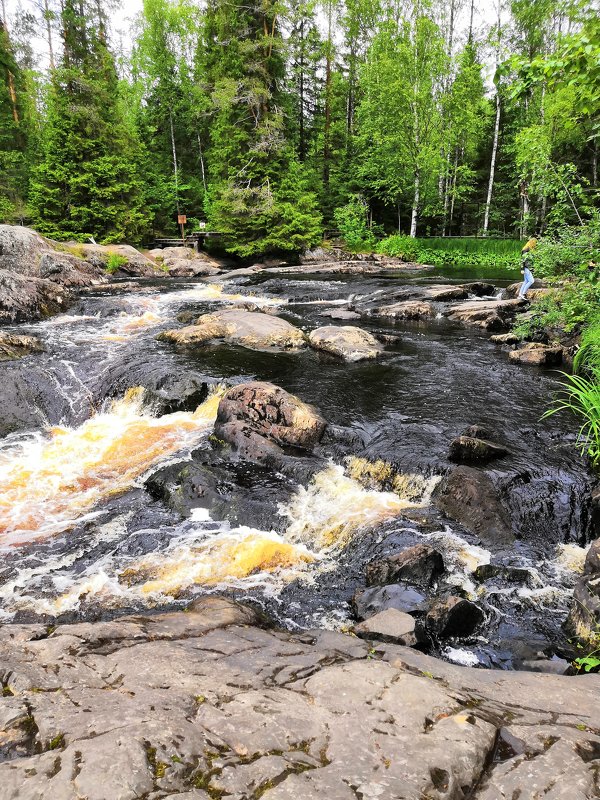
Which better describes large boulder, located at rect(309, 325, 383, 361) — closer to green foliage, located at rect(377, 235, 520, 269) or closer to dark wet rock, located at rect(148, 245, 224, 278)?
dark wet rock, located at rect(148, 245, 224, 278)

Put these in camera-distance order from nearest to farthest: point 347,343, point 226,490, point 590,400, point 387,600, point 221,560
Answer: point 387,600 < point 221,560 < point 590,400 < point 226,490 < point 347,343

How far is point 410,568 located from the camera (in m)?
4.92

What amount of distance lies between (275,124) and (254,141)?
1.52m

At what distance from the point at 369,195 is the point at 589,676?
3478 centimetres

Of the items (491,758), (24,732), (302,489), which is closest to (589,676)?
(491,758)

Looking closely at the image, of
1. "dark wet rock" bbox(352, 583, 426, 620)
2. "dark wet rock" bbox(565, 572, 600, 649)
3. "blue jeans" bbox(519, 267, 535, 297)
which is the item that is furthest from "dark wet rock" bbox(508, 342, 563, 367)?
"dark wet rock" bbox(352, 583, 426, 620)

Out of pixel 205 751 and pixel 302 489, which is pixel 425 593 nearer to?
pixel 302 489

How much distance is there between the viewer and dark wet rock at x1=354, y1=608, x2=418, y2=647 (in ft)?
13.0

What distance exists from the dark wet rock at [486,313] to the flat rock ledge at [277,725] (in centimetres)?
1179

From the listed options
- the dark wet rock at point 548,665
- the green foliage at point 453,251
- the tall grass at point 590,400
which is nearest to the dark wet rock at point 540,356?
the tall grass at point 590,400

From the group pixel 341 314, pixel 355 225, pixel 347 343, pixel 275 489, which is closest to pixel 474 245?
pixel 355 225

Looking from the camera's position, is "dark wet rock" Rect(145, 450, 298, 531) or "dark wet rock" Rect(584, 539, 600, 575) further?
"dark wet rock" Rect(145, 450, 298, 531)

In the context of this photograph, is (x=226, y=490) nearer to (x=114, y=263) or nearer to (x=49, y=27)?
(x=114, y=263)

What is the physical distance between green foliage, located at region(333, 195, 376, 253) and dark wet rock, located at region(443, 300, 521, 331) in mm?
16620
